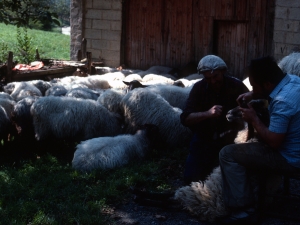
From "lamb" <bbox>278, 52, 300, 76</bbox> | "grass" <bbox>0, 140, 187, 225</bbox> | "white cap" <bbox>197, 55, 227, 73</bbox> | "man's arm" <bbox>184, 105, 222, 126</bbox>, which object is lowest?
"grass" <bbox>0, 140, 187, 225</bbox>

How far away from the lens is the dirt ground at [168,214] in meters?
5.02

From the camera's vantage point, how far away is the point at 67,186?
6195mm

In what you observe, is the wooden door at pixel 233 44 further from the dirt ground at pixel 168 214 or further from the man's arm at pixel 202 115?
the dirt ground at pixel 168 214

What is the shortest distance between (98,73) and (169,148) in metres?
6.26

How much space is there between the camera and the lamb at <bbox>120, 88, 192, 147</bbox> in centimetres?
824

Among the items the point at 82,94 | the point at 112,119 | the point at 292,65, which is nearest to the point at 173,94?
the point at 112,119

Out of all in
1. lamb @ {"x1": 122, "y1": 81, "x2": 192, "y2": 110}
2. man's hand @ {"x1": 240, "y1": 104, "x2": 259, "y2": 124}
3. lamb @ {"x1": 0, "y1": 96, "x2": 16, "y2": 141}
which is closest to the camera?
man's hand @ {"x1": 240, "y1": 104, "x2": 259, "y2": 124}

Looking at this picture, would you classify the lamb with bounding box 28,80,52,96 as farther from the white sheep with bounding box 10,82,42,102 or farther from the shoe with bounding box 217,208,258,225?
the shoe with bounding box 217,208,258,225

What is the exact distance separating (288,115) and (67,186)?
3035 mm

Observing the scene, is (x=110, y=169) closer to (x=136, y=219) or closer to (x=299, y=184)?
(x=136, y=219)

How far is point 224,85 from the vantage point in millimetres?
5914

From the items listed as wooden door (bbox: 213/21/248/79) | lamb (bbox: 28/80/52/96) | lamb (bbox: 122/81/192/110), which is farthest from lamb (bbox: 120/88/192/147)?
wooden door (bbox: 213/21/248/79)

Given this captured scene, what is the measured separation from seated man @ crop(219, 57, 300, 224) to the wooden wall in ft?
26.5

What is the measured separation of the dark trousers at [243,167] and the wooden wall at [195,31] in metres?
8.08
